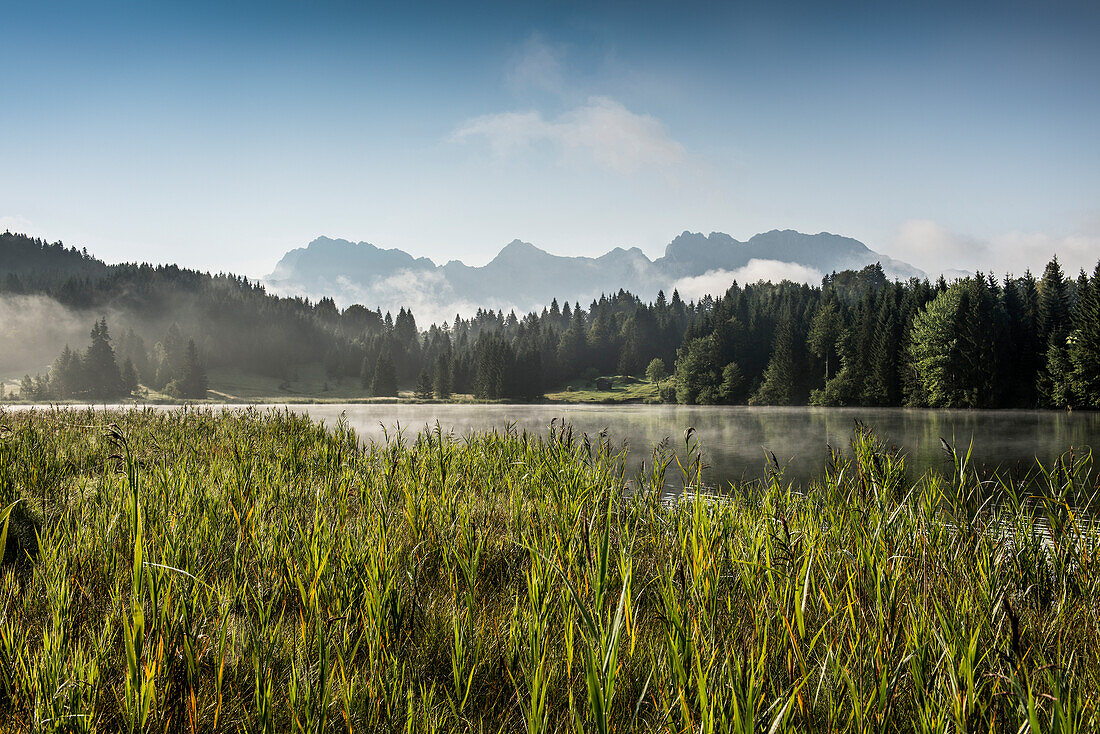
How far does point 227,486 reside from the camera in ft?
19.9

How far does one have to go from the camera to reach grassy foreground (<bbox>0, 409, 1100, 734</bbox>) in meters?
2.28

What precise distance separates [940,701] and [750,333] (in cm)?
10769

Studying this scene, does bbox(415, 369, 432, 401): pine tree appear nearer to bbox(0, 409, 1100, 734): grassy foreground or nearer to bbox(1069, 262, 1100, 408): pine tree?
bbox(1069, 262, 1100, 408): pine tree

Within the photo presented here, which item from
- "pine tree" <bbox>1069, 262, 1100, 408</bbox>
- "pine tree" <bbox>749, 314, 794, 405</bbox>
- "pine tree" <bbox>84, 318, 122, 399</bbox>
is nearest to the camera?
"pine tree" <bbox>1069, 262, 1100, 408</bbox>

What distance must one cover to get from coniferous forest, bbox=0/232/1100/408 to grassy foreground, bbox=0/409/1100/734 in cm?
7436

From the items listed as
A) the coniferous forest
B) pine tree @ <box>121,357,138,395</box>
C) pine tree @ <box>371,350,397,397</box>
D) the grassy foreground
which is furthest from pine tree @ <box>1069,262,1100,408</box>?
pine tree @ <box>121,357,138,395</box>

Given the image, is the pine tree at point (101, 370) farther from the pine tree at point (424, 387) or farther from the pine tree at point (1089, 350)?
the pine tree at point (1089, 350)

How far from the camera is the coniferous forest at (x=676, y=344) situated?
65125 mm

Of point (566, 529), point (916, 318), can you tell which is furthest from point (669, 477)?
point (916, 318)

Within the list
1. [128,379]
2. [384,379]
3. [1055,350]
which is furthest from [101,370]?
[1055,350]

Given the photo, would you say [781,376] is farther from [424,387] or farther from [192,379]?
[192,379]

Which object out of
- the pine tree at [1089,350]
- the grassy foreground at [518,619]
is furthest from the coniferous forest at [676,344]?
the grassy foreground at [518,619]

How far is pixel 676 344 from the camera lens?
145500mm

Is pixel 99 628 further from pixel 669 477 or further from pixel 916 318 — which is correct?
pixel 916 318
